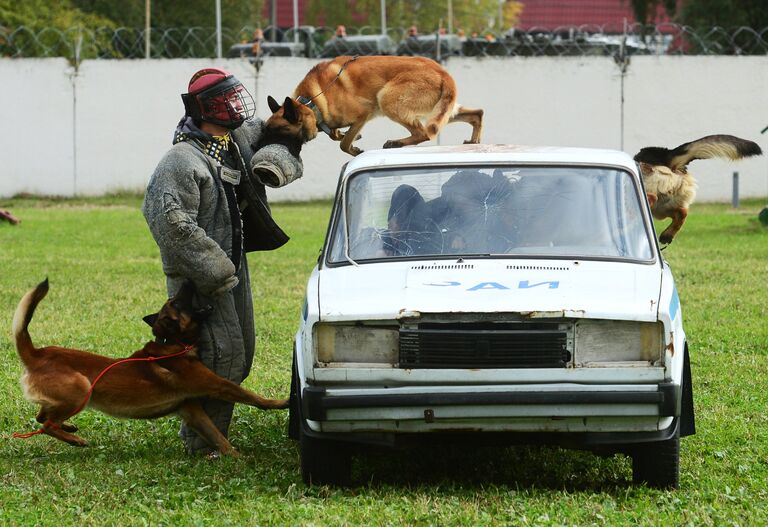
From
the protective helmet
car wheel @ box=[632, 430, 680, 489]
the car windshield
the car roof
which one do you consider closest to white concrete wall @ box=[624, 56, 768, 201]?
the car roof

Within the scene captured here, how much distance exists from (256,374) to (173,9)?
104ft

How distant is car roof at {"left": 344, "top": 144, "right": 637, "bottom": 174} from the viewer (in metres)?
6.30

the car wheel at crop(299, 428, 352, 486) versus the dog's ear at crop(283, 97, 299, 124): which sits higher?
the dog's ear at crop(283, 97, 299, 124)

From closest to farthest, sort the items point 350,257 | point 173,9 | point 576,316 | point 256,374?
point 576,316, point 350,257, point 256,374, point 173,9

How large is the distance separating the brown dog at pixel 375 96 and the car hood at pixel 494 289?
1.69 metres

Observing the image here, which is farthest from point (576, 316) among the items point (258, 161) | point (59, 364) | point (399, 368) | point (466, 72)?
point (466, 72)

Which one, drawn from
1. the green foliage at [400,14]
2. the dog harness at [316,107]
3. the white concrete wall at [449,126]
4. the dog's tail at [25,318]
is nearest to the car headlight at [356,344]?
the dog's tail at [25,318]

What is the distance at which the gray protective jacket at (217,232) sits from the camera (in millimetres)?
6102

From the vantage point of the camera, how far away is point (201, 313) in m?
6.17

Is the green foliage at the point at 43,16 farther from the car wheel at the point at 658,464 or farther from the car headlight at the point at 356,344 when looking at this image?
the car wheel at the point at 658,464

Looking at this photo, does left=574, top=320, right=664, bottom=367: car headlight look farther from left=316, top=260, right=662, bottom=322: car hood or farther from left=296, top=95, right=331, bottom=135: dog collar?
left=296, top=95, right=331, bottom=135: dog collar

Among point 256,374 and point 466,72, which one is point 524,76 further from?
point 256,374

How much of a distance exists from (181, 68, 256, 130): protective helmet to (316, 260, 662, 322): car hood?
1043mm

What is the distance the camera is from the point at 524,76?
27234 mm
